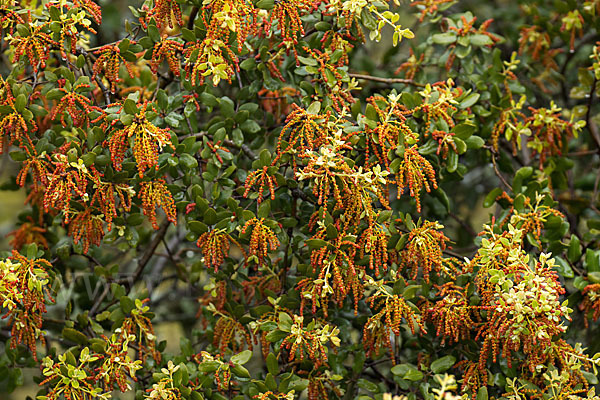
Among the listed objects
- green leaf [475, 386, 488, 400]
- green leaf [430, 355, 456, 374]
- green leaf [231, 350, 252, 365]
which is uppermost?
green leaf [231, 350, 252, 365]

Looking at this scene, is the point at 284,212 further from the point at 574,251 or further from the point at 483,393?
the point at 574,251

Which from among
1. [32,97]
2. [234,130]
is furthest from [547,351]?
[32,97]

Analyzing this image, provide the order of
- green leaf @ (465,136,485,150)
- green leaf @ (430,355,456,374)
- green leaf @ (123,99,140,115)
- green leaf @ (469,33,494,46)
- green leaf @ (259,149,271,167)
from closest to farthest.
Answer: green leaf @ (123,99,140,115) → green leaf @ (259,149,271,167) → green leaf @ (430,355,456,374) → green leaf @ (465,136,485,150) → green leaf @ (469,33,494,46)

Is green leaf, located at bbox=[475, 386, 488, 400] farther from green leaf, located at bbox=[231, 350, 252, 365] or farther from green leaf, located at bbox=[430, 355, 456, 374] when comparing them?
green leaf, located at bbox=[231, 350, 252, 365]

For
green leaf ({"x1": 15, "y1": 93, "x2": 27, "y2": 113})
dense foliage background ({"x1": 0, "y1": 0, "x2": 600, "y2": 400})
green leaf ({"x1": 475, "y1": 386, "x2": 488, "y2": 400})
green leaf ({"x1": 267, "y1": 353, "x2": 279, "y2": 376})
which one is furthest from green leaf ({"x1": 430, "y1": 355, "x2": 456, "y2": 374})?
green leaf ({"x1": 15, "y1": 93, "x2": 27, "y2": 113})

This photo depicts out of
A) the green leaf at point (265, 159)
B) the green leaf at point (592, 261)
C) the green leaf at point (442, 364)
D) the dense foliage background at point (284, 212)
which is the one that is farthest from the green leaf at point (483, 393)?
the green leaf at point (265, 159)

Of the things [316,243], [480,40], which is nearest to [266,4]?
[316,243]

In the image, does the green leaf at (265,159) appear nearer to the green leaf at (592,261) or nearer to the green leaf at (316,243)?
the green leaf at (316,243)

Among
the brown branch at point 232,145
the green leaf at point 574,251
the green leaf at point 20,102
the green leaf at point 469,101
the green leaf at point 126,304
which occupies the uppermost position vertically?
the green leaf at point 20,102

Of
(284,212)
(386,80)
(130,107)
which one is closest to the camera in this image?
(130,107)

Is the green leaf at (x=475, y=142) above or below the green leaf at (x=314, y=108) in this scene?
below

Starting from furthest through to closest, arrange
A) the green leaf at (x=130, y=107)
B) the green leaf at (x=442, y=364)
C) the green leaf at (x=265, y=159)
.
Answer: the green leaf at (x=442, y=364) < the green leaf at (x=265, y=159) < the green leaf at (x=130, y=107)

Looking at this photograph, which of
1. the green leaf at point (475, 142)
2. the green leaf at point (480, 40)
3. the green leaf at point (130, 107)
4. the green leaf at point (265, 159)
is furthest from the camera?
the green leaf at point (480, 40)

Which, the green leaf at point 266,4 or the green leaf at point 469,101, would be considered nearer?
the green leaf at point 266,4
